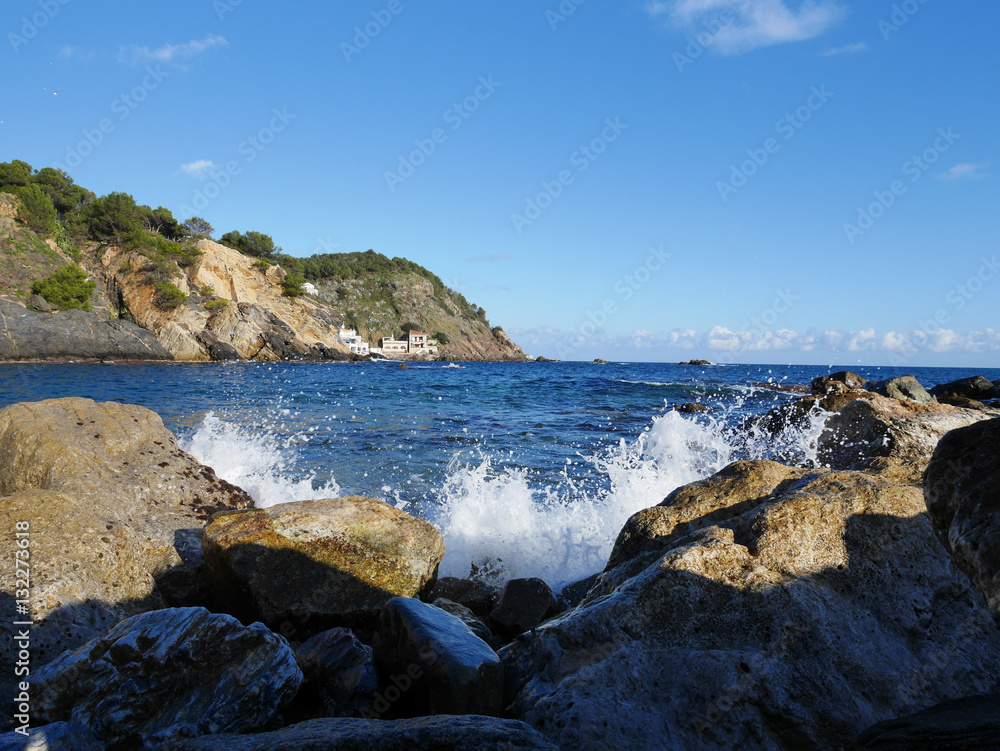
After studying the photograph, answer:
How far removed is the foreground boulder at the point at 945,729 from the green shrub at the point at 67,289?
5345 cm

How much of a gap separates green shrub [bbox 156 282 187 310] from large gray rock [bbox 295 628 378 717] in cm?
5795

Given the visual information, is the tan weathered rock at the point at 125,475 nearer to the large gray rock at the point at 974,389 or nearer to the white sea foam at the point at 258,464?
the white sea foam at the point at 258,464

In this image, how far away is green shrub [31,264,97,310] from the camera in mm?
43125

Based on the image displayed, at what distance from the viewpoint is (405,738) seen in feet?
6.49

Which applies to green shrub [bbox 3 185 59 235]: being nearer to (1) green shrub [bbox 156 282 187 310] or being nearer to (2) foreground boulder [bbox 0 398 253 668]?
(1) green shrub [bbox 156 282 187 310]

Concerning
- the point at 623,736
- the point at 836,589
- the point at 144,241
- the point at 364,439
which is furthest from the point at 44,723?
A: the point at 144,241

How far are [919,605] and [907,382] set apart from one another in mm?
15359

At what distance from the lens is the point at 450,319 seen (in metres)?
122

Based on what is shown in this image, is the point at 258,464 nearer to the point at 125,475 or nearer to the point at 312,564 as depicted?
the point at 125,475

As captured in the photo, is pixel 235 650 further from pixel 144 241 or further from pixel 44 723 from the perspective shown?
pixel 144 241

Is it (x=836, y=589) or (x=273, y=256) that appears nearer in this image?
(x=836, y=589)

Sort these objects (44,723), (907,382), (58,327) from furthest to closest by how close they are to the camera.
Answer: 1. (58,327)
2. (907,382)
3. (44,723)

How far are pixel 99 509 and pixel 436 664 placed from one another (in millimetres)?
4183

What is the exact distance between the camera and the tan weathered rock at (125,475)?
4.91 m
